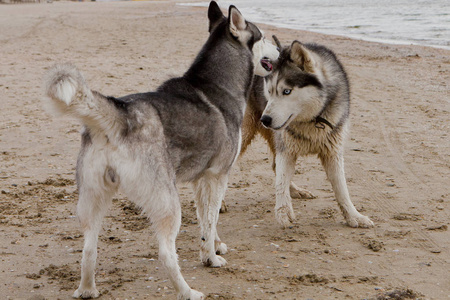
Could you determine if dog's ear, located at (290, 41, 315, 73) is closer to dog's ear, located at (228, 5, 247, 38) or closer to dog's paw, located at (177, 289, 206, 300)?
dog's ear, located at (228, 5, 247, 38)

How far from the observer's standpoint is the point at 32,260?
159 inches

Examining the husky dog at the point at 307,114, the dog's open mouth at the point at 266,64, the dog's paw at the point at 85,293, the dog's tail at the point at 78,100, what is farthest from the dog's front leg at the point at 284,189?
the dog's tail at the point at 78,100

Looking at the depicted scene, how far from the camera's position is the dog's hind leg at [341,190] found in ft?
16.1

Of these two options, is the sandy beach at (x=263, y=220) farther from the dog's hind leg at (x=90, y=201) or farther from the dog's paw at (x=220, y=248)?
the dog's hind leg at (x=90, y=201)

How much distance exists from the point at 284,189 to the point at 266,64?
114 cm

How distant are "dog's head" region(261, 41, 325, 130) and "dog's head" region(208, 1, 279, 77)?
0.35ft

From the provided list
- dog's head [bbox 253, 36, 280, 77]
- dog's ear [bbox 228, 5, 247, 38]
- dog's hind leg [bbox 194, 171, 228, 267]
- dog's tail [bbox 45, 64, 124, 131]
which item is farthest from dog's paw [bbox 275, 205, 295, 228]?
dog's tail [bbox 45, 64, 124, 131]

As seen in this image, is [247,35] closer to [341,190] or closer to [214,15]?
[214,15]

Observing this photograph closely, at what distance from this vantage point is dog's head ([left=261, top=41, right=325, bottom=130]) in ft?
15.4

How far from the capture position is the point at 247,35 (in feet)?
14.8

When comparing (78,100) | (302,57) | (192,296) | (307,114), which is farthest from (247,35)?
(192,296)

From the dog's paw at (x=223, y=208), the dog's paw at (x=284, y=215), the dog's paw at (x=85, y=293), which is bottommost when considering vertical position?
the dog's paw at (x=223, y=208)

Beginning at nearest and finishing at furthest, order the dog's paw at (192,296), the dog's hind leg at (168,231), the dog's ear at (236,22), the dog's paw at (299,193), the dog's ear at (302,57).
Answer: the dog's hind leg at (168,231) < the dog's paw at (192,296) < the dog's ear at (236,22) < the dog's ear at (302,57) < the dog's paw at (299,193)

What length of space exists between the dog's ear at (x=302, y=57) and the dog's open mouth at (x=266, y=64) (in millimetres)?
204
